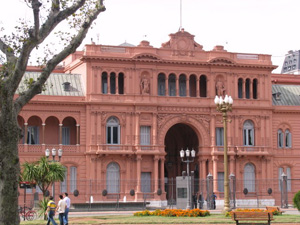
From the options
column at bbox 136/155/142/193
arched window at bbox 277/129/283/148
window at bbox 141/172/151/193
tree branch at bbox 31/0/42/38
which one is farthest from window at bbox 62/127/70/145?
tree branch at bbox 31/0/42/38

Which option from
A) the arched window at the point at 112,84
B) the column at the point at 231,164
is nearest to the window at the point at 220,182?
the column at the point at 231,164

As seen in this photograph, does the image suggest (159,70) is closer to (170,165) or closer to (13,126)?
(170,165)

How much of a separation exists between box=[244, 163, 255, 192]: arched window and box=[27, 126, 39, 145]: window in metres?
20.0

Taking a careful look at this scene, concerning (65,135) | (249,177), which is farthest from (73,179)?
(249,177)

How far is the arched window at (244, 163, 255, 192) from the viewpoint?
207 feet

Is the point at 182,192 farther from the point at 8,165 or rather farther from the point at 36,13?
the point at 36,13

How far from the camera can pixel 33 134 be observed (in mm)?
60406

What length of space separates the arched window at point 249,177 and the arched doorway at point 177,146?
190 inches

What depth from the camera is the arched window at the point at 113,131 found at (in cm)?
6066

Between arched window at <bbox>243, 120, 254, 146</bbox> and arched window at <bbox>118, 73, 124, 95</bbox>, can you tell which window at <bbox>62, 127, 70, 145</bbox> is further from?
arched window at <bbox>243, 120, 254, 146</bbox>

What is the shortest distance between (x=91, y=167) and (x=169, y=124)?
8405 mm

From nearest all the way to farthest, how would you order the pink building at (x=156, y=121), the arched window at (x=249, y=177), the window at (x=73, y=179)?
the window at (x=73, y=179) < the pink building at (x=156, y=121) < the arched window at (x=249, y=177)

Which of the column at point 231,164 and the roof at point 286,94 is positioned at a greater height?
the roof at point 286,94

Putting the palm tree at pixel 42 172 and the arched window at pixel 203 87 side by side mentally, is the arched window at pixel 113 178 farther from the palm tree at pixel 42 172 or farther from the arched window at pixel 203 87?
the palm tree at pixel 42 172
